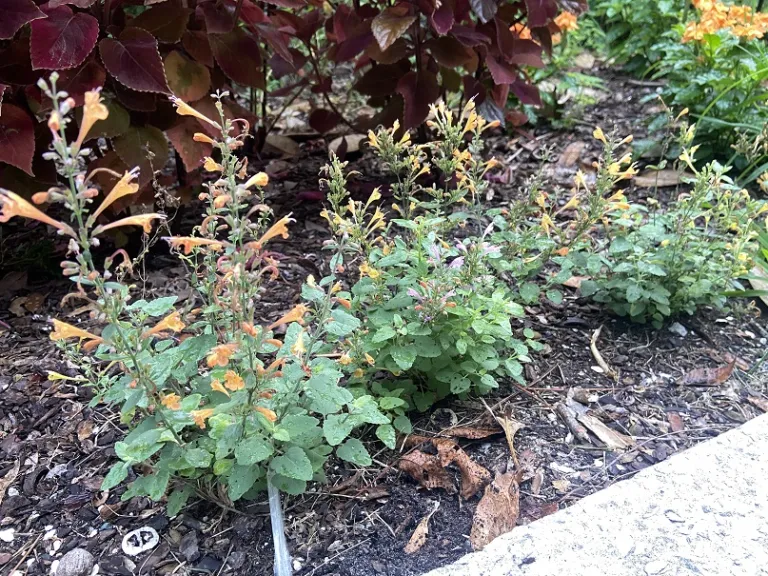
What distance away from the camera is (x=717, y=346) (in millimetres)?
2328

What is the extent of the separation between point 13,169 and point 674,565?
243 centimetres

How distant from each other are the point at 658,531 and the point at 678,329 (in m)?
1.03

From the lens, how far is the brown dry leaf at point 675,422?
6.55 ft

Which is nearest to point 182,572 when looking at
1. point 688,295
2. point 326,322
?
point 326,322

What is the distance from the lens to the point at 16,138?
2.08 metres

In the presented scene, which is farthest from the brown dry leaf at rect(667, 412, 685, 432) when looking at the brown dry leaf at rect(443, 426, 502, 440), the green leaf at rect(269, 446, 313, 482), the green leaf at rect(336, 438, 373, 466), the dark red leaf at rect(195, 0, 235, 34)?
the dark red leaf at rect(195, 0, 235, 34)

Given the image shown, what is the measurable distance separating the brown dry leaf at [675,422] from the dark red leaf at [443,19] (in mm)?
1614

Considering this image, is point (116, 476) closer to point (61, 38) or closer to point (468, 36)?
point (61, 38)

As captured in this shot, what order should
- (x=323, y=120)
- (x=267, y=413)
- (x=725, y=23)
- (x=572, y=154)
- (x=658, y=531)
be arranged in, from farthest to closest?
(x=572, y=154)
(x=323, y=120)
(x=725, y=23)
(x=658, y=531)
(x=267, y=413)

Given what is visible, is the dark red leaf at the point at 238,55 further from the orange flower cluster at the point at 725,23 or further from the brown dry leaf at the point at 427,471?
the orange flower cluster at the point at 725,23

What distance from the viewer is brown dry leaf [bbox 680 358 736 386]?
7.13ft

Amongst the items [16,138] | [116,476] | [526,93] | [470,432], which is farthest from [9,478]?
[526,93]

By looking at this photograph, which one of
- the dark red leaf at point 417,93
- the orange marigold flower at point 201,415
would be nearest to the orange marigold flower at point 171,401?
the orange marigold flower at point 201,415

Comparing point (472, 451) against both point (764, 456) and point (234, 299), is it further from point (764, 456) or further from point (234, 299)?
point (234, 299)
